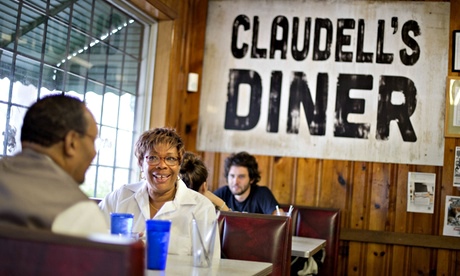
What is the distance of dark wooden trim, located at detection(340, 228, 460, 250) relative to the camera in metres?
5.14

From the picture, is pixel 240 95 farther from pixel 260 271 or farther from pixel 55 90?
pixel 260 271

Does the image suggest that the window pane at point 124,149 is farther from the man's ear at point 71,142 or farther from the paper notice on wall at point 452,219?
the man's ear at point 71,142

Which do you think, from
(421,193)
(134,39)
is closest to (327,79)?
(421,193)

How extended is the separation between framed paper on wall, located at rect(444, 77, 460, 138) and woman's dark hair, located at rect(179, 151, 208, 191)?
87.8 inches

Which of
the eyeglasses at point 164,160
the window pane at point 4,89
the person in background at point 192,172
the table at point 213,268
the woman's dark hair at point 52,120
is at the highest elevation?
the window pane at point 4,89

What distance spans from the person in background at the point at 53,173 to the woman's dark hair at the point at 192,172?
2142 millimetres

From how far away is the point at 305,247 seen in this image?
3.84 m

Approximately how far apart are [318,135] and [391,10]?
44.0 inches

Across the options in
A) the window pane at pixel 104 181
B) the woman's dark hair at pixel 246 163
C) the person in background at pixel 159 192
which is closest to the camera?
the person in background at pixel 159 192

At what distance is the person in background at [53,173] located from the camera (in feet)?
4.83

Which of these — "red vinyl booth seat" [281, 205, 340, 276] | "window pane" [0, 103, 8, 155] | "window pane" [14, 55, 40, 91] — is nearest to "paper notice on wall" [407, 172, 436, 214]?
"red vinyl booth seat" [281, 205, 340, 276]

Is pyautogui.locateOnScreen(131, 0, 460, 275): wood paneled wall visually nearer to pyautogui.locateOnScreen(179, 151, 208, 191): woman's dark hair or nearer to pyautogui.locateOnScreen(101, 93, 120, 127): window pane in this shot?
pyautogui.locateOnScreen(101, 93, 120, 127): window pane

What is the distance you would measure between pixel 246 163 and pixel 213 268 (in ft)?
8.84

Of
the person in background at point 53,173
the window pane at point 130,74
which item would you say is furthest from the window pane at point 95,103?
the person in background at point 53,173
